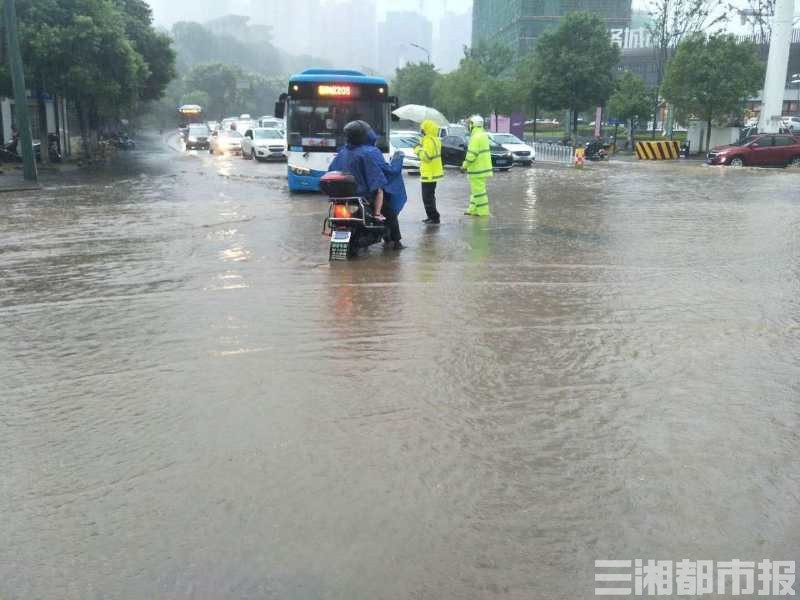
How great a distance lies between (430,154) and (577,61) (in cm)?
3817

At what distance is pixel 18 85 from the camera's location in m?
20.0

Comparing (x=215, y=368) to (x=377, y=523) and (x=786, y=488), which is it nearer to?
(x=377, y=523)

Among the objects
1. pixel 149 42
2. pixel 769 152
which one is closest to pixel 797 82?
pixel 769 152

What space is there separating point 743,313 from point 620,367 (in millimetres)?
2287

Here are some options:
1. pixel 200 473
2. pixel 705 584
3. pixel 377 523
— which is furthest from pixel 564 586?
pixel 200 473

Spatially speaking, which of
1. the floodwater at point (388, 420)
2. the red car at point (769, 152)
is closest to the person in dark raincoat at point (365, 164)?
the floodwater at point (388, 420)

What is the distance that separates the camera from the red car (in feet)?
101

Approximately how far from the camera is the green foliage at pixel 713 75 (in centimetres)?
3919

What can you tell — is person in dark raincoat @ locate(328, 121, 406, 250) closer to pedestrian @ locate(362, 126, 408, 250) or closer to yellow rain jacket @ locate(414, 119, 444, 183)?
pedestrian @ locate(362, 126, 408, 250)

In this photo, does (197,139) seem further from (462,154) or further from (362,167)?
(362,167)

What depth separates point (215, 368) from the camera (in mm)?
5680

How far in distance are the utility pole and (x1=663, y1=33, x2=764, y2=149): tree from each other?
3108 cm

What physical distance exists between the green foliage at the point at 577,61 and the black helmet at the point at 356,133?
41.1 m

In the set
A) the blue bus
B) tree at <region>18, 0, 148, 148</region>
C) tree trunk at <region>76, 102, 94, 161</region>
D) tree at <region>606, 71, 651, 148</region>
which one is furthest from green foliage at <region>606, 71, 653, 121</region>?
the blue bus
